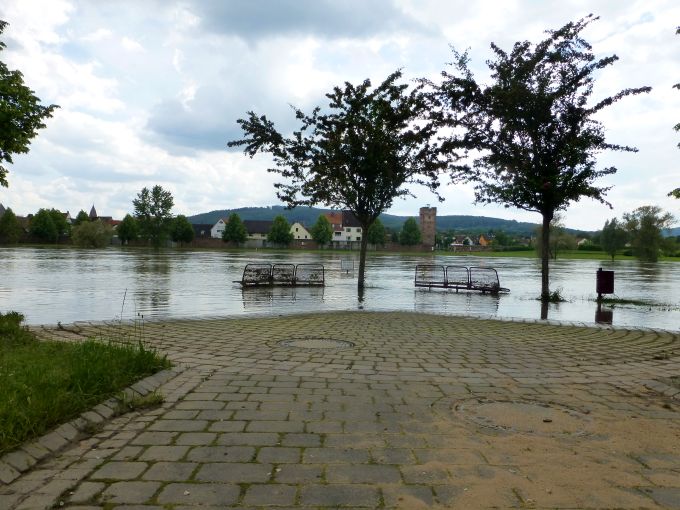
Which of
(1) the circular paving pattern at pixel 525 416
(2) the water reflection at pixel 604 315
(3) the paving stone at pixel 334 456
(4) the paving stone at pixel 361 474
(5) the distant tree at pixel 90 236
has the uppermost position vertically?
(5) the distant tree at pixel 90 236

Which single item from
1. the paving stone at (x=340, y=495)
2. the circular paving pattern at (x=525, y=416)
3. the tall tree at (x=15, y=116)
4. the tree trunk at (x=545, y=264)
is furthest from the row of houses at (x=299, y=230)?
the paving stone at (x=340, y=495)

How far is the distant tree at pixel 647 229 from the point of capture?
63.7m

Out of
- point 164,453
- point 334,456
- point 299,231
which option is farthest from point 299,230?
point 334,456

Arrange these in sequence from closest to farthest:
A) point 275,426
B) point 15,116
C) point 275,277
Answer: point 275,426
point 15,116
point 275,277

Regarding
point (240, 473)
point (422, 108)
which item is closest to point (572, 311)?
point (422, 108)

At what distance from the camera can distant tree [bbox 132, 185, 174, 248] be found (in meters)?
96.1

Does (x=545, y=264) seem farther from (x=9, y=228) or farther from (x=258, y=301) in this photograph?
(x=9, y=228)

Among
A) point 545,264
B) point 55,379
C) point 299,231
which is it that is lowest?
point 55,379

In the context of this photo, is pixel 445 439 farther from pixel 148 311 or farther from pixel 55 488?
pixel 148 311

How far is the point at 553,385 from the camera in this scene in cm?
574

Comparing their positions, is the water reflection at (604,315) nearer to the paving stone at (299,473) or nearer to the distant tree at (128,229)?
the paving stone at (299,473)

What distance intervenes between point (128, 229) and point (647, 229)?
91.7 meters

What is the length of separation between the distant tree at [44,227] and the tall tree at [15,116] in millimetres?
105949

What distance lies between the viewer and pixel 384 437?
13.0 ft
